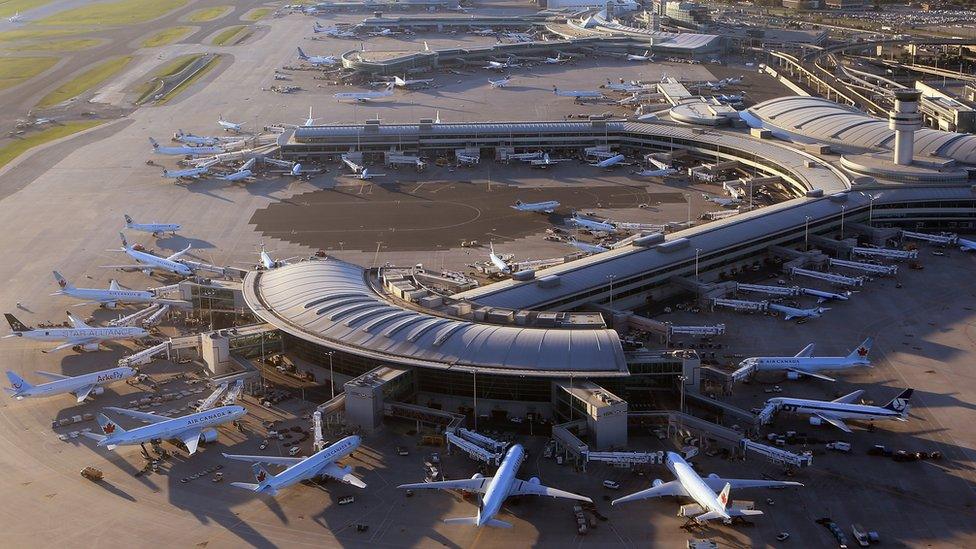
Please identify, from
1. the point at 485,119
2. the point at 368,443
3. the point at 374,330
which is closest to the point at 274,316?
the point at 374,330

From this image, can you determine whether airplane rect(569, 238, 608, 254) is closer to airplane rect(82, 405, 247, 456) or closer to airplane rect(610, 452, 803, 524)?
airplane rect(610, 452, 803, 524)

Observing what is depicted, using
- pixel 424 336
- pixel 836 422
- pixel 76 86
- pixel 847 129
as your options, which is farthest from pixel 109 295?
pixel 76 86

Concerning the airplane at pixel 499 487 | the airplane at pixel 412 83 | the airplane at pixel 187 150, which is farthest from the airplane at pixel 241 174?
the airplane at pixel 499 487

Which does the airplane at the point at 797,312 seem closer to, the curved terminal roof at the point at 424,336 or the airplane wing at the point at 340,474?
the curved terminal roof at the point at 424,336

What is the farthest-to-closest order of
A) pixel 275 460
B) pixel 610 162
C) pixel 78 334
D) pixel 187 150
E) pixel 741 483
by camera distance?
pixel 187 150 < pixel 610 162 < pixel 78 334 < pixel 275 460 < pixel 741 483

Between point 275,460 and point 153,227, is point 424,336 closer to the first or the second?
point 275,460

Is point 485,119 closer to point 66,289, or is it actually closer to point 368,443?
point 66,289
